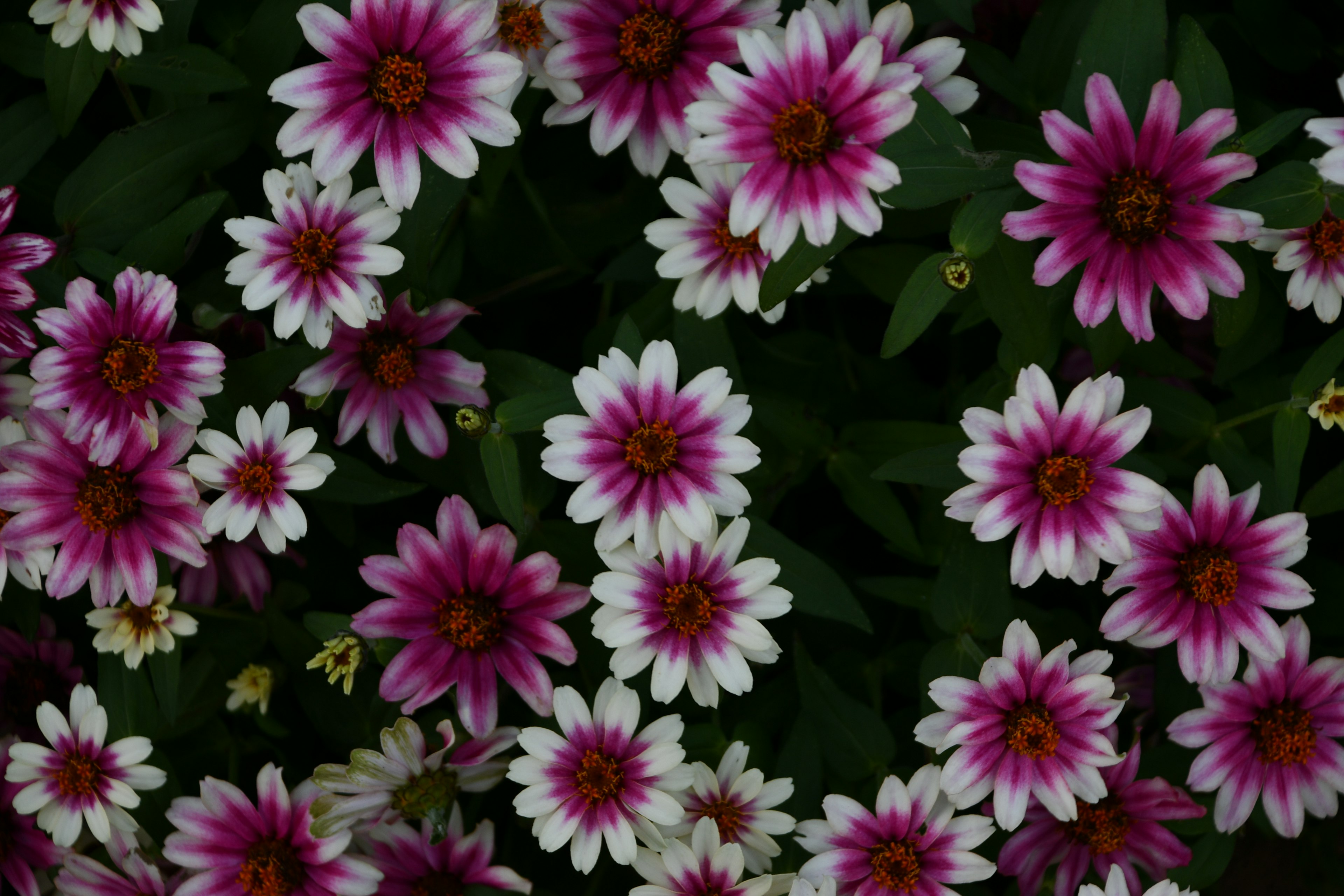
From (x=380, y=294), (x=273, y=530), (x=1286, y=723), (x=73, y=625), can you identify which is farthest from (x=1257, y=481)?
(x=73, y=625)

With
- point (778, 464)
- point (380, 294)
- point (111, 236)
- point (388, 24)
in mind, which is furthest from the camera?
point (778, 464)

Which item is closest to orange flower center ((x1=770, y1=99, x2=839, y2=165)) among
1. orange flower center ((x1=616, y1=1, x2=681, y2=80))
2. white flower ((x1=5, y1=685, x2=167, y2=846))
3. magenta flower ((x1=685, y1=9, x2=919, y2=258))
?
magenta flower ((x1=685, y1=9, x2=919, y2=258))

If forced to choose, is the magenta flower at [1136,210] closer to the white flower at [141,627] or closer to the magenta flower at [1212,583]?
the magenta flower at [1212,583]

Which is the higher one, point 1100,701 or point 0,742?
point 1100,701

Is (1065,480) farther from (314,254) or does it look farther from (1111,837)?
(314,254)

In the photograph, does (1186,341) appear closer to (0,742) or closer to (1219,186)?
(1219,186)

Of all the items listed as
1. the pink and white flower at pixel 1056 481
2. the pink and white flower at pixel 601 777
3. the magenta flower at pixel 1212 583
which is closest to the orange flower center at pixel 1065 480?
the pink and white flower at pixel 1056 481
